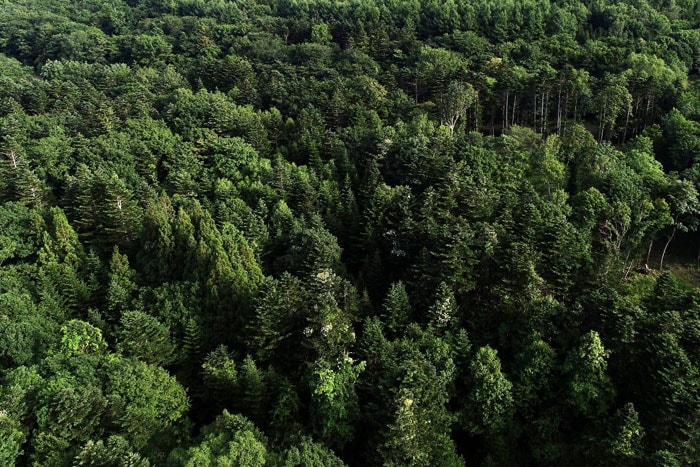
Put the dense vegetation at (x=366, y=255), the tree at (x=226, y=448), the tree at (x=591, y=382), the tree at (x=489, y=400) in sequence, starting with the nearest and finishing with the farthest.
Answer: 1. the tree at (x=226, y=448)
2. the dense vegetation at (x=366, y=255)
3. the tree at (x=591, y=382)
4. the tree at (x=489, y=400)

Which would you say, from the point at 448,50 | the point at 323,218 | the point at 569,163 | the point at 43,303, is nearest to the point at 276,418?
the point at 43,303

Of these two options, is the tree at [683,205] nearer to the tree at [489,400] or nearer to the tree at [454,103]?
the tree at [454,103]

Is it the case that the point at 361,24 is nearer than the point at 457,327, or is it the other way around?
the point at 457,327

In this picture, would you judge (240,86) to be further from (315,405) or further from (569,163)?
(315,405)

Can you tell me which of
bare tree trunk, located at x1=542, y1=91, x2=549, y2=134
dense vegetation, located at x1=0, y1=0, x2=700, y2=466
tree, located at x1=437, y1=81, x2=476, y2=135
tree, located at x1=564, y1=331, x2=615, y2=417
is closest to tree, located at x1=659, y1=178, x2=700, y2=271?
dense vegetation, located at x1=0, y1=0, x2=700, y2=466

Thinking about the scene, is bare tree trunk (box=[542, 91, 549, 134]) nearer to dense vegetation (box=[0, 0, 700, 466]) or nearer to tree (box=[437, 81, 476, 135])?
dense vegetation (box=[0, 0, 700, 466])

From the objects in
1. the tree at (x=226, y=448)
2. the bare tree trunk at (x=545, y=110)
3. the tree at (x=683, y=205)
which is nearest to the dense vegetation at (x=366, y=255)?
the tree at (x=226, y=448)

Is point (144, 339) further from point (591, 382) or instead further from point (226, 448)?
point (591, 382)

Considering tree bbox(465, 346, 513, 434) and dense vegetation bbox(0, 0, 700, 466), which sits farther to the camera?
tree bbox(465, 346, 513, 434)
